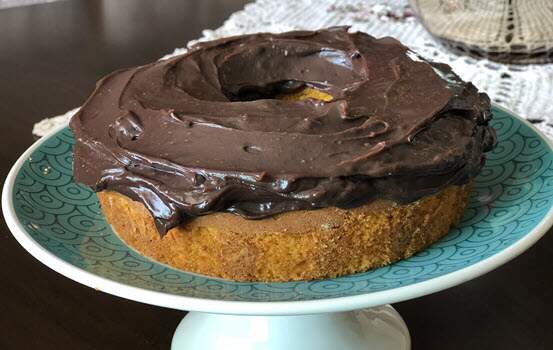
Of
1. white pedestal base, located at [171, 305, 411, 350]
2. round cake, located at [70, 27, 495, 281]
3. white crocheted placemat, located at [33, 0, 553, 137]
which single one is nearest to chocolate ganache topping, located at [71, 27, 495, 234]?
round cake, located at [70, 27, 495, 281]

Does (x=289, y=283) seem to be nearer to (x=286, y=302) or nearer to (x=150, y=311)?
(x=286, y=302)

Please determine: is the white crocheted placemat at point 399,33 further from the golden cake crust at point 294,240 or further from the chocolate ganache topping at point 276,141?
the golden cake crust at point 294,240

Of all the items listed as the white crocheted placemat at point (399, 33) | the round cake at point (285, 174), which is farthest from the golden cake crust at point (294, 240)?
the white crocheted placemat at point (399, 33)

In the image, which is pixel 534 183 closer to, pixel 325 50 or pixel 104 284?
pixel 325 50

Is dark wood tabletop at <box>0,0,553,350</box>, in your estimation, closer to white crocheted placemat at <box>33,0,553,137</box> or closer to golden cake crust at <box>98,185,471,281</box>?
golden cake crust at <box>98,185,471,281</box>

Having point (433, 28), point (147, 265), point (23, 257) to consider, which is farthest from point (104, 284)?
point (433, 28)
